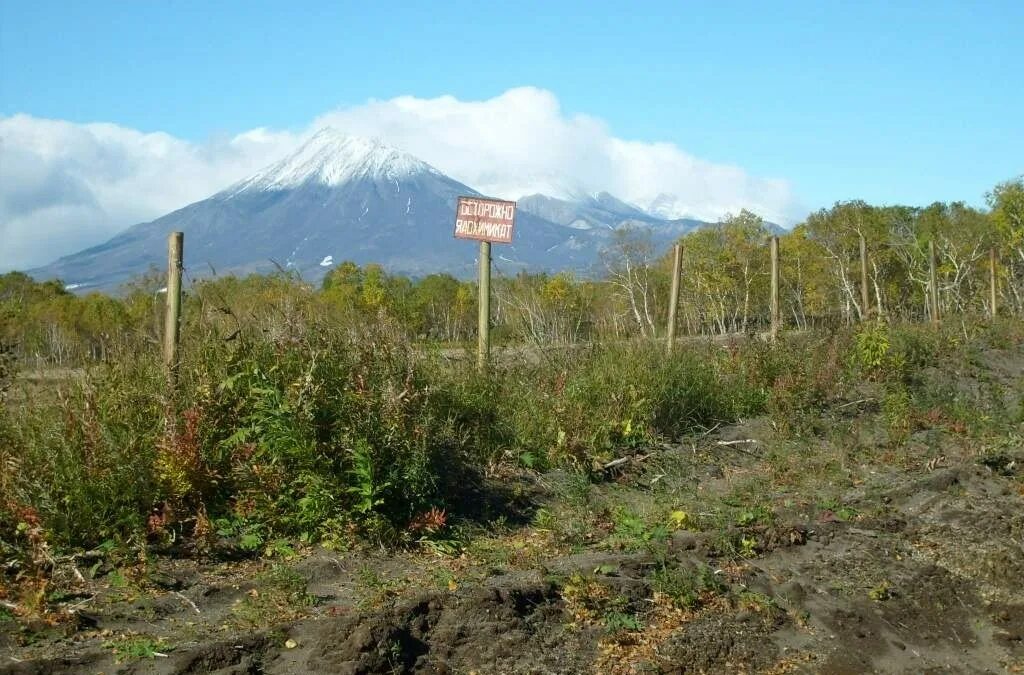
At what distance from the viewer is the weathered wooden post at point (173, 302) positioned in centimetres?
705

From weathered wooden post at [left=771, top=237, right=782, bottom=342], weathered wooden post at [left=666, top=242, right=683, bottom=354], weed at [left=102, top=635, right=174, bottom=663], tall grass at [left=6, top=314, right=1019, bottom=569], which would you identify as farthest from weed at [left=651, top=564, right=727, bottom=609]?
weathered wooden post at [left=771, top=237, right=782, bottom=342]

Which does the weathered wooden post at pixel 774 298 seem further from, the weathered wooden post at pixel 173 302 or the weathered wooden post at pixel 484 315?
the weathered wooden post at pixel 173 302

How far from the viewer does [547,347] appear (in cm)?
1020

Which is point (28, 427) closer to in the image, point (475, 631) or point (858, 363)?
point (475, 631)

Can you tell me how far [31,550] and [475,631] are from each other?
260 centimetres

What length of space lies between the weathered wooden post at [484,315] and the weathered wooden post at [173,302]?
115 inches

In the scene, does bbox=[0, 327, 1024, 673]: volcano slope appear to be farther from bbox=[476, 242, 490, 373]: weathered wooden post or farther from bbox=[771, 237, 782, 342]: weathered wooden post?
bbox=[771, 237, 782, 342]: weathered wooden post

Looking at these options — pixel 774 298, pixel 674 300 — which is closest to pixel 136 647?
pixel 674 300

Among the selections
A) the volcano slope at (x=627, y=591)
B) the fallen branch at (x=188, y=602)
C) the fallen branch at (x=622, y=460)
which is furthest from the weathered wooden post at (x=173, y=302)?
the fallen branch at (x=622, y=460)

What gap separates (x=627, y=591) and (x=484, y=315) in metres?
4.30

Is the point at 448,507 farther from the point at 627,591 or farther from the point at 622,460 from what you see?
the point at 622,460

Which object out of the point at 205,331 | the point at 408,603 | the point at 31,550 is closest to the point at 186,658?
the point at 408,603

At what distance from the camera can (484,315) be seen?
9531mm

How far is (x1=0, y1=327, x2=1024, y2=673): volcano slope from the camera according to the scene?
16.0ft
